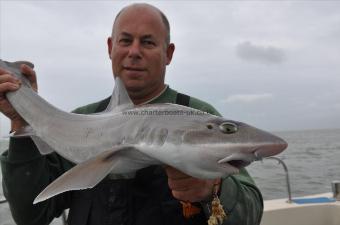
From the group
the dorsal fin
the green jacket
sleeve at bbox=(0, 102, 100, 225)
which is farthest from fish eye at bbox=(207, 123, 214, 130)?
sleeve at bbox=(0, 102, 100, 225)

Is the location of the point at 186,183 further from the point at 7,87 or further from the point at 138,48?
the point at 7,87

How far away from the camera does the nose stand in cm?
314

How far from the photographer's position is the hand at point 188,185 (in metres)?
2.09

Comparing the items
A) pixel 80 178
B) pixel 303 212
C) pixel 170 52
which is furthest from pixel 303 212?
pixel 80 178

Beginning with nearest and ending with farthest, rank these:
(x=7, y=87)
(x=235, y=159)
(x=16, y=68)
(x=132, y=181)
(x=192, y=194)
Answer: (x=235, y=159)
(x=192, y=194)
(x=132, y=181)
(x=7, y=87)
(x=16, y=68)

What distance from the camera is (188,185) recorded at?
2.11 m

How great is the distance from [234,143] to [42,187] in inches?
68.9

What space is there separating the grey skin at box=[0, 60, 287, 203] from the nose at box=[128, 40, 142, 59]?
0.47 metres

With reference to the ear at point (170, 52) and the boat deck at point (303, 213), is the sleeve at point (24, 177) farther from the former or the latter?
the boat deck at point (303, 213)

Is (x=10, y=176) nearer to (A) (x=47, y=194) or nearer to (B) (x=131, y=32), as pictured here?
(A) (x=47, y=194)

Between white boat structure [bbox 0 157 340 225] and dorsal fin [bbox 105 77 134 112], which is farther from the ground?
dorsal fin [bbox 105 77 134 112]

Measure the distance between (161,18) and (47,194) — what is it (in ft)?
6.30

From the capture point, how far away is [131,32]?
10.4 ft

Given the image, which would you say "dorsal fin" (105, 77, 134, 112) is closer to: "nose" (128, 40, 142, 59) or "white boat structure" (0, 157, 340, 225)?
"nose" (128, 40, 142, 59)
